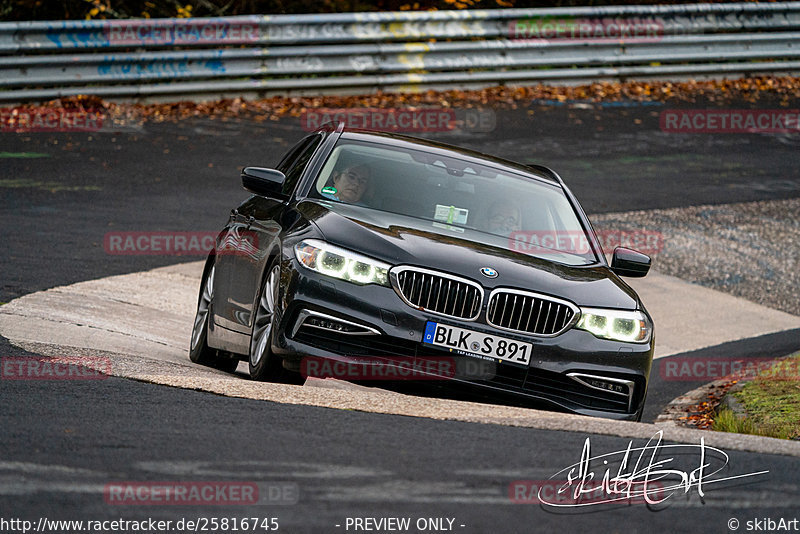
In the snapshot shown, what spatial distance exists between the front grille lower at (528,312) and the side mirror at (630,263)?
49.3 inches

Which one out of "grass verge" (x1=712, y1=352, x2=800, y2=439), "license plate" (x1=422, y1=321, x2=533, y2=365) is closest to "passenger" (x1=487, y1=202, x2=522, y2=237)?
"license plate" (x1=422, y1=321, x2=533, y2=365)

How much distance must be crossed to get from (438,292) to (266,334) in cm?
104

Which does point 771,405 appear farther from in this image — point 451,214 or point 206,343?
point 206,343

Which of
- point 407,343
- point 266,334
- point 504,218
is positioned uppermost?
point 504,218

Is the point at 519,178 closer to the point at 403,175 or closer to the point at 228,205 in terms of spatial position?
the point at 403,175

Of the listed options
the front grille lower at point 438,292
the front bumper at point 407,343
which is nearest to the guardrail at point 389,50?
the front bumper at point 407,343

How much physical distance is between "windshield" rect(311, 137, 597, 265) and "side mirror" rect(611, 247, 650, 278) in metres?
0.18

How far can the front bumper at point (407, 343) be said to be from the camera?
22.4ft

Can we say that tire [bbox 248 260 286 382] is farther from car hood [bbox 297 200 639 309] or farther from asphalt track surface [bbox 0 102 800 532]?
asphalt track surface [bbox 0 102 800 532]

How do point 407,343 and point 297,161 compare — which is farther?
point 297,161

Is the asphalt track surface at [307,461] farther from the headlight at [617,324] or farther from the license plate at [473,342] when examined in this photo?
the headlight at [617,324]

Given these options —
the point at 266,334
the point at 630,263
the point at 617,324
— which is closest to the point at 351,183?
the point at 266,334

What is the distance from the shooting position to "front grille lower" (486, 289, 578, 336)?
694 centimetres

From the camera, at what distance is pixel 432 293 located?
6902 millimetres
